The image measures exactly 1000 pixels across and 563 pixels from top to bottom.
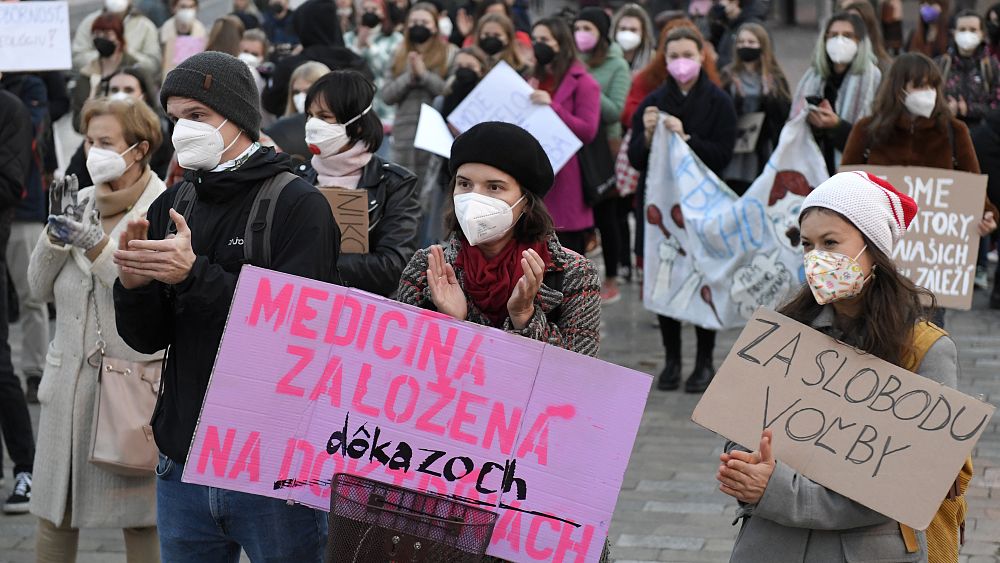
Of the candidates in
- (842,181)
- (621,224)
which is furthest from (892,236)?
Answer: (621,224)

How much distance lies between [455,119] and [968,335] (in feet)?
12.2

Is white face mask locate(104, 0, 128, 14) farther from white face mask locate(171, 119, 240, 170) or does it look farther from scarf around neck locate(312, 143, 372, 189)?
white face mask locate(171, 119, 240, 170)

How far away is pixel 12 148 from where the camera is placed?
263 inches

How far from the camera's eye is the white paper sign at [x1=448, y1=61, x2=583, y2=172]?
884 cm

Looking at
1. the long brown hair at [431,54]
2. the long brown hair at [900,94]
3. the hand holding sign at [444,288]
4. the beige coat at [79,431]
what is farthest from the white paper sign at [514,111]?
the hand holding sign at [444,288]

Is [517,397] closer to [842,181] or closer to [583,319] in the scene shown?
[583,319]

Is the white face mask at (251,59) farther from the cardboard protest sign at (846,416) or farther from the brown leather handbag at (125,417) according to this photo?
the cardboard protest sign at (846,416)

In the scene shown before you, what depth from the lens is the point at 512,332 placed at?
3.49 metres

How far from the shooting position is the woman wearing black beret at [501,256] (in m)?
3.60

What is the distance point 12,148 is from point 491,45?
13.1 ft

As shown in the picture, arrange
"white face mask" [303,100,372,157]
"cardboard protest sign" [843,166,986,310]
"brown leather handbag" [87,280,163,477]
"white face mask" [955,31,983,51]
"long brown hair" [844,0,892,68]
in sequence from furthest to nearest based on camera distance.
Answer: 1. "white face mask" [955,31,983,51]
2. "long brown hair" [844,0,892,68]
3. "cardboard protest sign" [843,166,986,310]
4. "white face mask" [303,100,372,157]
5. "brown leather handbag" [87,280,163,477]

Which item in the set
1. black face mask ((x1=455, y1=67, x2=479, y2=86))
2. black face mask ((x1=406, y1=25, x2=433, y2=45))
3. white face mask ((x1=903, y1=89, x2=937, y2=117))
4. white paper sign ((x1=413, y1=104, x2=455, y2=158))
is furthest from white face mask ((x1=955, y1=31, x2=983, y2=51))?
white paper sign ((x1=413, y1=104, x2=455, y2=158))

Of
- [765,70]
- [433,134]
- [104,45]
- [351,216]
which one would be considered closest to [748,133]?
[765,70]

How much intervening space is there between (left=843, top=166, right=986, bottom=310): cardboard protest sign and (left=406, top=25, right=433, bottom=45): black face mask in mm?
4125
